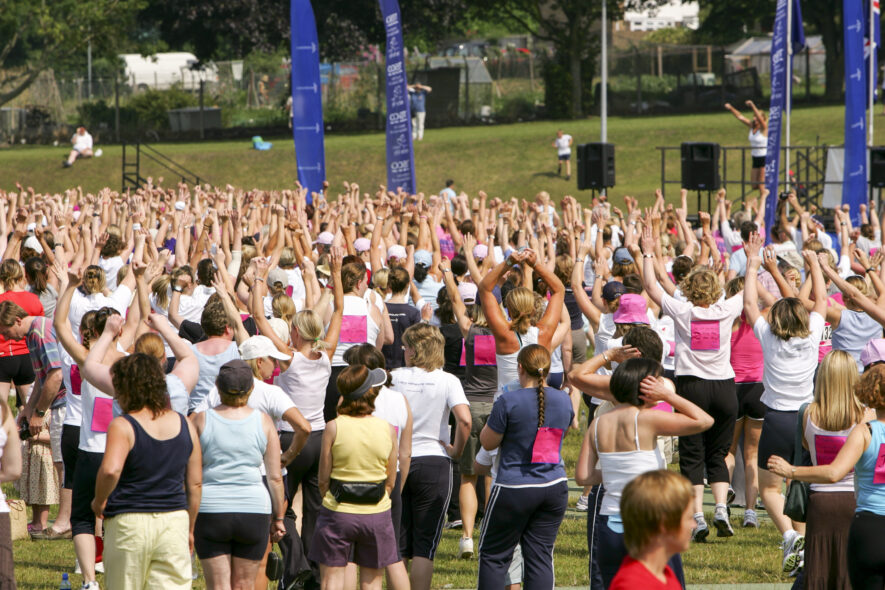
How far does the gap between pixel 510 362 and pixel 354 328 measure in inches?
64.2

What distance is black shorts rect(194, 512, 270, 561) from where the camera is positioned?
232 inches

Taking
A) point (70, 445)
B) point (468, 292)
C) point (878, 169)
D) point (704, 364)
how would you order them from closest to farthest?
point (70, 445) < point (704, 364) < point (468, 292) < point (878, 169)

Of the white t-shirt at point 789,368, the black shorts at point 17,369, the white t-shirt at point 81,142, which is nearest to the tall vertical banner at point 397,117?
the black shorts at point 17,369

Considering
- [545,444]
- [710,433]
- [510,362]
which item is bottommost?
[710,433]

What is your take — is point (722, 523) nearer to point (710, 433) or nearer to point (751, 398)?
point (710, 433)

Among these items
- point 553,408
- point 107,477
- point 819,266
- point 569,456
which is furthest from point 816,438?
point 569,456

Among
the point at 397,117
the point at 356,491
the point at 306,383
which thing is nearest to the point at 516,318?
the point at 306,383

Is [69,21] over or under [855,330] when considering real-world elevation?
over

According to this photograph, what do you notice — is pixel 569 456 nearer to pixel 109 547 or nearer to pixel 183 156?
pixel 109 547

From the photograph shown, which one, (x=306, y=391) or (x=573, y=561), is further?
(x=573, y=561)

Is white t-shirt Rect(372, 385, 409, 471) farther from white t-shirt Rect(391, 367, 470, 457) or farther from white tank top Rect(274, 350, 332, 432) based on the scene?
white tank top Rect(274, 350, 332, 432)

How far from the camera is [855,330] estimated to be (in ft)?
29.0

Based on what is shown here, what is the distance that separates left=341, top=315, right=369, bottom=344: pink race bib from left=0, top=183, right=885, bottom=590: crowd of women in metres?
0.01

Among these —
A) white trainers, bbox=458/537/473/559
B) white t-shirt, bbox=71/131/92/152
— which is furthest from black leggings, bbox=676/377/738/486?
white t-shirt, bbox=71/131/92/152
